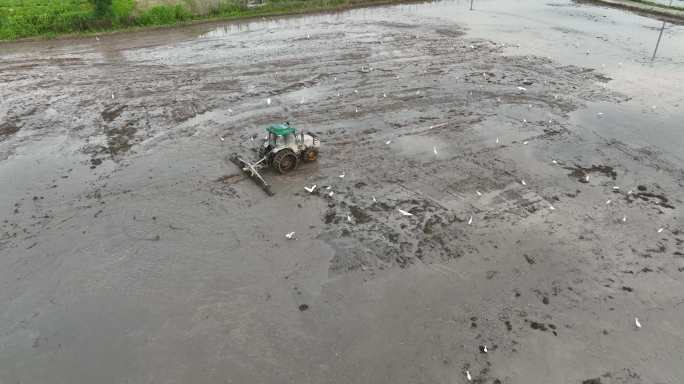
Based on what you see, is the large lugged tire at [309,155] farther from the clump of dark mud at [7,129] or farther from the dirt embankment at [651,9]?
the dirt embankment at [651,9]

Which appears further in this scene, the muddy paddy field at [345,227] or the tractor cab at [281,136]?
the tractor cab at [281,136]

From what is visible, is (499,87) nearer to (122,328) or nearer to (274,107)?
(274,107)

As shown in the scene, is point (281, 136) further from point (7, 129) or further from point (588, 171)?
point (7, 129)

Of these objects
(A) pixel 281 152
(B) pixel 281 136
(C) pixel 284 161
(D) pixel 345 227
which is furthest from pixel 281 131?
(D) pixel 345 227

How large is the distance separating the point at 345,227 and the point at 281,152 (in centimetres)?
315

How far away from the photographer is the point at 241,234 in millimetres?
10898

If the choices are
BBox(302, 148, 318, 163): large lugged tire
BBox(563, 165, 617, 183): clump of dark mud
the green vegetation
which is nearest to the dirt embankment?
the green vegetation

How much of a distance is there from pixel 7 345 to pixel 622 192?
14.6 metres

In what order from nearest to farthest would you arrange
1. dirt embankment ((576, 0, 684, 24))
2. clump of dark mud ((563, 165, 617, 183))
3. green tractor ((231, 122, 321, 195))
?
green tractor ((231, 122, 321, 195))
clump of dark mud ((563, 165, 617, 183))
dirt embankment ((576, 0, 684, 24))

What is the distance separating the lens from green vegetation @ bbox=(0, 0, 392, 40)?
2573 cm

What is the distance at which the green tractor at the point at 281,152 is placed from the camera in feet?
41.8

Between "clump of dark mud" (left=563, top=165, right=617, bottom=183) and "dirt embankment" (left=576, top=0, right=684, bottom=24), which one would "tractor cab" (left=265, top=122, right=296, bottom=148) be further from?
"dirt embankment" (left=576, top=0, right=684, bottom=24)

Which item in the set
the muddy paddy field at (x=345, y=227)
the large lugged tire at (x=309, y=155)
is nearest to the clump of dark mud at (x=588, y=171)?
the muddy paddy field at (x=345, y=227)

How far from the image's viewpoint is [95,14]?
26.8 m
